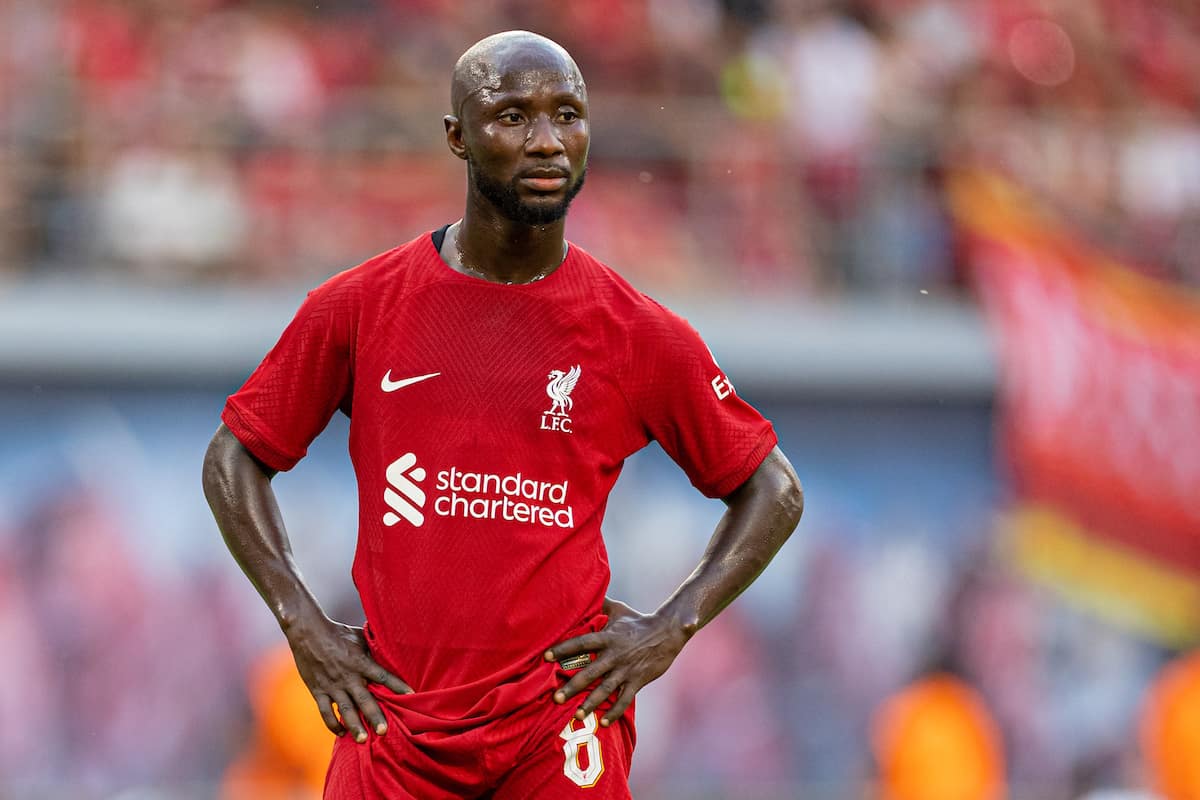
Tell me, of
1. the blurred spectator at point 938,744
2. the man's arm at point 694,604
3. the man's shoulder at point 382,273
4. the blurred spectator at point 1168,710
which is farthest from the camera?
the blurred spectator at point 938,744

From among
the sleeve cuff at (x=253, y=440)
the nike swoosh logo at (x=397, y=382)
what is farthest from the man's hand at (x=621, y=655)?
the sleeve cuff at (x=253, y=440)

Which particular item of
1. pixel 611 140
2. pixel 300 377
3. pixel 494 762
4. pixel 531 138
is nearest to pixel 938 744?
pixel 611 140

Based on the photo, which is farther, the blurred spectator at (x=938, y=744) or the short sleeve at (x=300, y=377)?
the blurred spectator at (x=938, y=744)

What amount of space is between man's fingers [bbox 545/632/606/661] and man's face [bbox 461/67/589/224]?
909 mm

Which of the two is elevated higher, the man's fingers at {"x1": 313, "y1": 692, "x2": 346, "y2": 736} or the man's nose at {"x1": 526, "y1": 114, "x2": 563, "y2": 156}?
the man's nose at {"x1": 526, "y1": 114, "x2": 563, "y2": 156}

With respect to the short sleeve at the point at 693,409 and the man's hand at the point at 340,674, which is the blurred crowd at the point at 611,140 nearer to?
the short sleeve at the point at 693,409

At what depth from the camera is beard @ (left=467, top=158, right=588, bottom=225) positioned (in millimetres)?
4293

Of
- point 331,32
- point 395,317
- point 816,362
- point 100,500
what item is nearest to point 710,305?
point 816,362

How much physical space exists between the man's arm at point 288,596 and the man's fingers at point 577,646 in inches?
12.9

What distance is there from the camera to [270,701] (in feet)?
40.5

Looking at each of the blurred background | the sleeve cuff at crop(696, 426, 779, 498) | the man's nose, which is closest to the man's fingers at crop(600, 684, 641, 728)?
the sleeve cuff at crop(696, 426, 779, 498)

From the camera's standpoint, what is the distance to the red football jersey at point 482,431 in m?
4.26

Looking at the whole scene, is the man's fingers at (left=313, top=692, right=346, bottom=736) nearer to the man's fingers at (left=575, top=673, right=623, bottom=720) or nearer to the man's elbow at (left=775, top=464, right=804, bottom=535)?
the man's fingers at (left=575, top=673, right=623, bottom=720)

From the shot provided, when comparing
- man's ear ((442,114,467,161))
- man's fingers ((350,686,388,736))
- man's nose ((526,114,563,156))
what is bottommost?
man's fingers ((350,686,388,736))
